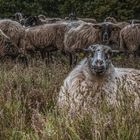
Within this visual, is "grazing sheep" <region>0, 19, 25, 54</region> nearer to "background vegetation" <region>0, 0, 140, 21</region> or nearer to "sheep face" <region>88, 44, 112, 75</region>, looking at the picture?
"background vegetation" <region>0, 0, 140, 21</region>

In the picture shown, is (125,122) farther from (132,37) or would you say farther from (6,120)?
(132,37)

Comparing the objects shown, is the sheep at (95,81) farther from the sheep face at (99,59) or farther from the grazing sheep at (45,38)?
the grazing sheep at (45,38)

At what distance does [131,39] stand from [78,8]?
1433 centimetres

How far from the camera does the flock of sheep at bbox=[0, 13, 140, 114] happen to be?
664cm

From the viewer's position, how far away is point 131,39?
1655cm

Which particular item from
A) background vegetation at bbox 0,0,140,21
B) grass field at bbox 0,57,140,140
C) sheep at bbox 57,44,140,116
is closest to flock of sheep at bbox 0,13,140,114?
sheep at bbox 57,44,140,116

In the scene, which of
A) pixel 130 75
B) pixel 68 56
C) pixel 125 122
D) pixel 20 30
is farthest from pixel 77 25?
pixel 125 122

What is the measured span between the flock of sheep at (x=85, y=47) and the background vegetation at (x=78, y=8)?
18.9 ft

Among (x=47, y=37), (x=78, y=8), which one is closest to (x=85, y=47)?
(x=47, y=37)

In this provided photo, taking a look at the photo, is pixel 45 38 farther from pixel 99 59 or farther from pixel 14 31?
pixel 99 59

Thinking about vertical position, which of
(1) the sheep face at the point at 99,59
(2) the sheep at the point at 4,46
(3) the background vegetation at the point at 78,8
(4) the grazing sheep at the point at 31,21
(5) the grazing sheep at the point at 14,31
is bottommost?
(1) the sheep face at the point at 99,59

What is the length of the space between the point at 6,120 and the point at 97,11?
22843mm

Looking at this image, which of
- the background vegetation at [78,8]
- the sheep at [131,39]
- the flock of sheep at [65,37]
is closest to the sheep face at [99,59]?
the flock of sheep at [65,37]

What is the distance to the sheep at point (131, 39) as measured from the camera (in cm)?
1640
